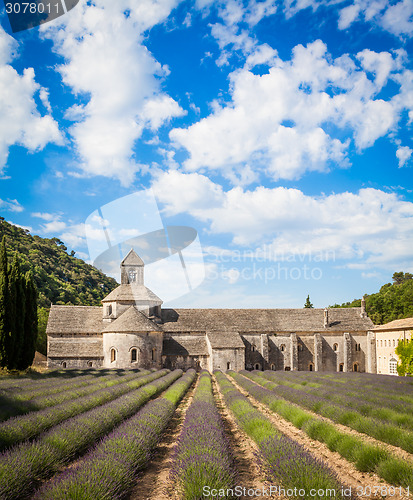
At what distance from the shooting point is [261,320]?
42938 mm

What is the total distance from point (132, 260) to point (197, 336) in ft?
36.4

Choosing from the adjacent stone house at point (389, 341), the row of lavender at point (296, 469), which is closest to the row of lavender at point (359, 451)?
the row of lavender at point (296, 469)

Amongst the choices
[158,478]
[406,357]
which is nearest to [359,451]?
[158,478]

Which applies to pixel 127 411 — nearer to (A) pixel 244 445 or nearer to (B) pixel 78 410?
(B) pixel 78 410

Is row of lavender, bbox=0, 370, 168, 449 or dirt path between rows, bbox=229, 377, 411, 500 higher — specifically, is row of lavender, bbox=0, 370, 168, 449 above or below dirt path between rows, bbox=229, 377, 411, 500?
above

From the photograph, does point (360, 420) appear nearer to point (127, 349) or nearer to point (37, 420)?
point (37, 420)

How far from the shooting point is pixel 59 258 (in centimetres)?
8738

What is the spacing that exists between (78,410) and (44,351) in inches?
1598

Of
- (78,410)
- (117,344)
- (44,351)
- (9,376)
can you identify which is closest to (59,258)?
(44,351)

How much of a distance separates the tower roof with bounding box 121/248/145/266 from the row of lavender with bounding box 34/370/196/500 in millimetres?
34701

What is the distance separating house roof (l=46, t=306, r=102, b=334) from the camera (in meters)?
38.8

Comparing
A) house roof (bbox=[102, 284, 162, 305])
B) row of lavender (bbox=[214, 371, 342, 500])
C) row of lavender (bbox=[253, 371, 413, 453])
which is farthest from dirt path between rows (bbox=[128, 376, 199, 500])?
house roof (bbox=[102, 284, 162, 305])

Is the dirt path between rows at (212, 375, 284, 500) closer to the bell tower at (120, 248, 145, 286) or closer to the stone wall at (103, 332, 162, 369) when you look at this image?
the stone wall at (103, 332, 162, 369)

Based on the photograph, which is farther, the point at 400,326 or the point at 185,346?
the point at 185,346
